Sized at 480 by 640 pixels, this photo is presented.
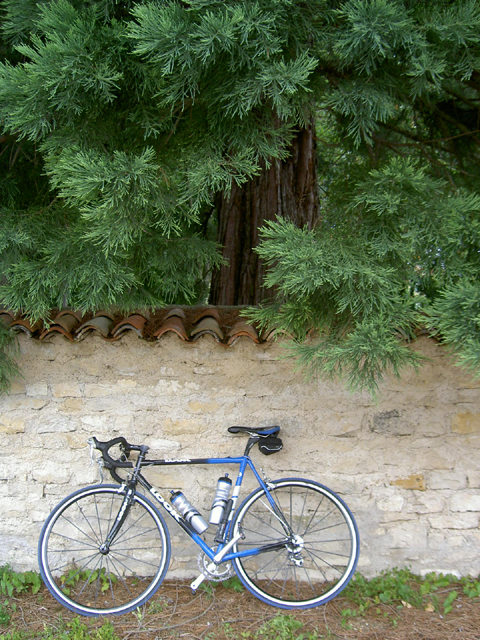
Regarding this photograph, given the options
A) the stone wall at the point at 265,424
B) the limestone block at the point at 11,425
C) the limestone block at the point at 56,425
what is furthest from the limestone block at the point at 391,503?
the limestone block at the point at 11,425

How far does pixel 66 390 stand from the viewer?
10.5ft

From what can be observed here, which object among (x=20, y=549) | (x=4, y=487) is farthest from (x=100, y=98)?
(x=20, y=549)

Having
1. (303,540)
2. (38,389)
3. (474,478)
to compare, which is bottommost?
(303,540)

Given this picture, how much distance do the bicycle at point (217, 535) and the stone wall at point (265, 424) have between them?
0.14 m

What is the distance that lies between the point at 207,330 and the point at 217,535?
47.1 inches

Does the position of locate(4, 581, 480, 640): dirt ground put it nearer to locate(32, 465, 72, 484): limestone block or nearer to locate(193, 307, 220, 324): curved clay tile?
locate(32, 465, 72, 484): limestone block

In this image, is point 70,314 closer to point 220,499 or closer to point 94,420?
point 94,420

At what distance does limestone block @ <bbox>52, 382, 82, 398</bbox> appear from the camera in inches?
126

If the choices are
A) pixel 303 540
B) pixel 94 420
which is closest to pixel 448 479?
pixel 303 540

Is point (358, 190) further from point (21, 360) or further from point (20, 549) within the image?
point (20, 549)

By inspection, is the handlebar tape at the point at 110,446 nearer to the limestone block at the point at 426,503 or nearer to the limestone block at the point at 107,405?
the limestone block at the point at 107,405

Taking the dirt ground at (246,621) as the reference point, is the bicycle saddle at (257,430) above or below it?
above

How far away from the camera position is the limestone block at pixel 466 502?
3.10 meters

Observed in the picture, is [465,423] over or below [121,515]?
over
